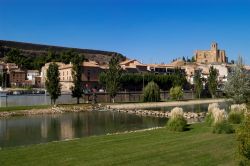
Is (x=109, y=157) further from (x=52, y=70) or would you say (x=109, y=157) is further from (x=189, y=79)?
(x=189, y=79)

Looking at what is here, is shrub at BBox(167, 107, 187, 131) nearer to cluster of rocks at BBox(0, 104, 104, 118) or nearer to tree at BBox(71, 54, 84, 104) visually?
cluster of rocks at BBox(0, 104, 104, 118)

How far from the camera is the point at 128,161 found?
12.0 metres

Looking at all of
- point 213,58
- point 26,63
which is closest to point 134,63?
point 26,63

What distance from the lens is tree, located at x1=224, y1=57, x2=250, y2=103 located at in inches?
1179

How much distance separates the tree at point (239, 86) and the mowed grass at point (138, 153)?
1431 cm

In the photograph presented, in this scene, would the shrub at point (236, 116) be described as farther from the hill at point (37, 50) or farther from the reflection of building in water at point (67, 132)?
the hill at point (37, 50)

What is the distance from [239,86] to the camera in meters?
30.2

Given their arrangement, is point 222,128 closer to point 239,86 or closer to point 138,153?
point 138,153

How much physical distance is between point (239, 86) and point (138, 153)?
19.3m

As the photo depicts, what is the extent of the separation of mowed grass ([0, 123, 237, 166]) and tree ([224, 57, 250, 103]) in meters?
14.3

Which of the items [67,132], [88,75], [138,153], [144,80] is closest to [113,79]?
[144,80]

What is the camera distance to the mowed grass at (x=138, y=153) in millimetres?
11898

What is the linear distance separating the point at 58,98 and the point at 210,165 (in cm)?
5756

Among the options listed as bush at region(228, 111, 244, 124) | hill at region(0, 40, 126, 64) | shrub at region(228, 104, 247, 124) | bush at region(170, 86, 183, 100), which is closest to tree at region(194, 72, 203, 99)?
bush at region(170, 86, 183, 100)
